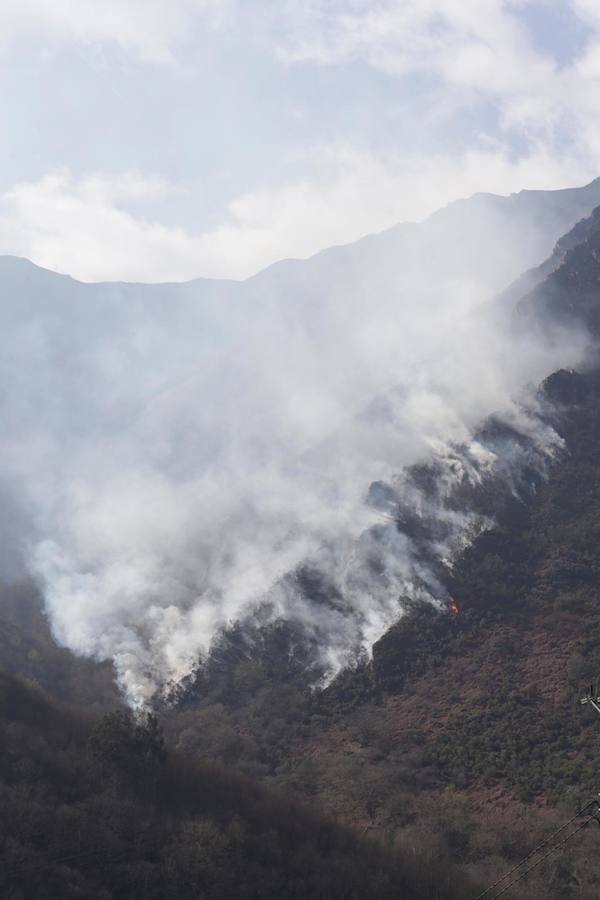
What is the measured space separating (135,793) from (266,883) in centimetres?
971

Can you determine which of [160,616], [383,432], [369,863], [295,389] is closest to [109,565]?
[160,616]

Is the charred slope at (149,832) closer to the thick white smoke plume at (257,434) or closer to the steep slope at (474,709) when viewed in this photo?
the steep slope at (474,709)

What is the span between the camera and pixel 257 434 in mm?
126625

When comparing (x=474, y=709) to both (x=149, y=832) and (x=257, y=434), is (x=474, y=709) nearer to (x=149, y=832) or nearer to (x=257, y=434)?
(x=149, y=832)

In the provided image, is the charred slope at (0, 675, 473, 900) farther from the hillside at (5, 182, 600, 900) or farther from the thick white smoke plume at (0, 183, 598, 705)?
the thick white smoke plume at (0, 183, 598, 705)

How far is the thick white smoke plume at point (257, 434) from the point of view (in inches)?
3346

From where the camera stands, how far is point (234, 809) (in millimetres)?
42594

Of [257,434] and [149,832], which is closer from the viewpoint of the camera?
[149,832]

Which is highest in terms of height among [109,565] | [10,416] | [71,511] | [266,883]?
[10,416]

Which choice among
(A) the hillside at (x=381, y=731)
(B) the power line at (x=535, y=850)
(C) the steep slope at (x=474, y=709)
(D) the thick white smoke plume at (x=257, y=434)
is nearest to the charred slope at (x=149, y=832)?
(A) the hillside at (x=381, y=731)

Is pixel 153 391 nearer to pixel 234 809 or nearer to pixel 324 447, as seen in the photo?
pixel 324 447

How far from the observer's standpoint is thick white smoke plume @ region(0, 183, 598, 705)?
279ft

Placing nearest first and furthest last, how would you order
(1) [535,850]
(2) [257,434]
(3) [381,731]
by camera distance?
(1) [535,850] → (3) [381,731] → (2) [257,434]

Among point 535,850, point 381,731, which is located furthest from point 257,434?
point 535,850
